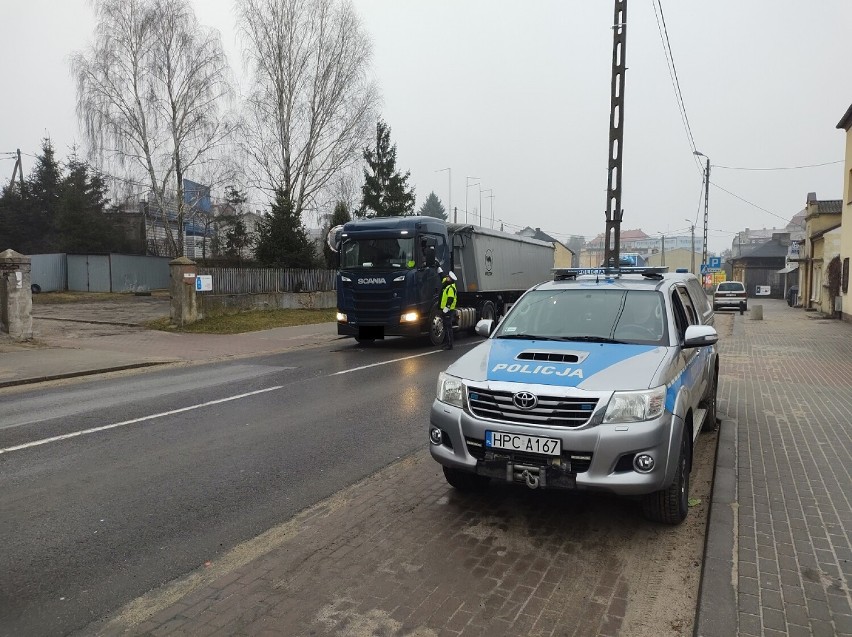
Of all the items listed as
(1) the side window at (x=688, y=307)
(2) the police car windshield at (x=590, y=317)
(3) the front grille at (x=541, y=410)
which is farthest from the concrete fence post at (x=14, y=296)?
(1) the side window at (x=688, y=307)

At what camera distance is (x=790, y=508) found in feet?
15.8

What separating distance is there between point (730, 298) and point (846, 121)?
501 inches

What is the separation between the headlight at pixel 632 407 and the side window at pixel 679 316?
1.26 m

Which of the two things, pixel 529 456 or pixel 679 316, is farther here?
pixel 679 316

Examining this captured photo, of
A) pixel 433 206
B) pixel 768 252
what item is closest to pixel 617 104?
pixel 768 252

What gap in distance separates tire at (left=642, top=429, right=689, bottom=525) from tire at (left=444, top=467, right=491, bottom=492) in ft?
4.12

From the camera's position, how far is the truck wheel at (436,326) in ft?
52.0

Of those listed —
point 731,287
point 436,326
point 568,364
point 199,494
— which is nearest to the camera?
point 568,364

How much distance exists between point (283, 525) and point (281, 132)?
31.8 meters

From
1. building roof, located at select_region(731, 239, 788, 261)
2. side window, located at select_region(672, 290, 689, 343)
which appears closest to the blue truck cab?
side window, located at select_region(672, 290, 689, 343)

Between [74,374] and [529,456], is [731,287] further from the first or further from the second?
[529,456]

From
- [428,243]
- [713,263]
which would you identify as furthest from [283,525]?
[713,263]

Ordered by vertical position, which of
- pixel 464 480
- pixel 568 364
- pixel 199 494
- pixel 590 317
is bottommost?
pixel 199 494

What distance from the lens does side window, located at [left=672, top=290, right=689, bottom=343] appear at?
17.5 ft
